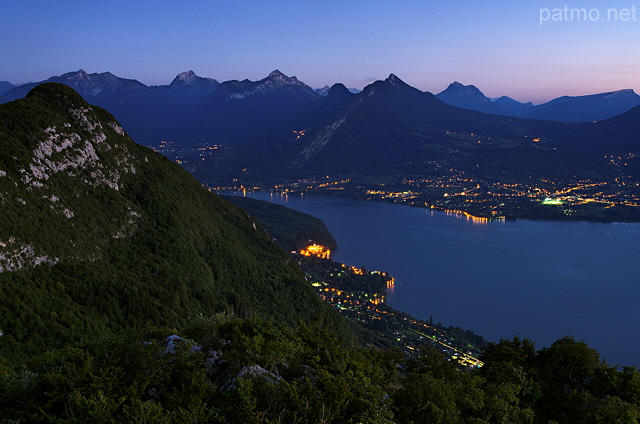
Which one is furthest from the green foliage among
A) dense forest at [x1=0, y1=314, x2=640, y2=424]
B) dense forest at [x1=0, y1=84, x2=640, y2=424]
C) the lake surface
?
dense forest at [x1=0, y1=314, x2=640, y2=424]

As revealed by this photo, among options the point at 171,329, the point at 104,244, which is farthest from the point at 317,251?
the point at 171,329

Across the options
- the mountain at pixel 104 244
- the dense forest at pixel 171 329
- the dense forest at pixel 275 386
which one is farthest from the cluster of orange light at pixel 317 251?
the dense forest at pixel 275 386

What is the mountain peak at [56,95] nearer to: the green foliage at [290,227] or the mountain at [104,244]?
the mountain at [104,244]

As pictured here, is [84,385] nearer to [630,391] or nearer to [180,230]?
[630,391]

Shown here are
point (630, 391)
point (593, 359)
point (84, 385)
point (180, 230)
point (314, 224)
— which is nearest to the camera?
point (84, 385)

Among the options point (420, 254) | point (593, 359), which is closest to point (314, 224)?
point (420, 254)

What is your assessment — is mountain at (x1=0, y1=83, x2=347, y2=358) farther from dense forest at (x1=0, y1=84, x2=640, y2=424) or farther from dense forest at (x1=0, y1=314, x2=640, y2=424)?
dense forest at (x1=0, y1=314, x2=640, y2=424)

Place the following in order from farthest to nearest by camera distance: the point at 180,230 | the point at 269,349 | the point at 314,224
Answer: the point at 314,224
the point at 180,230
the point at 269,349

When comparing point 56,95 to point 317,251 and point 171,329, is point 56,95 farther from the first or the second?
point 317,251
